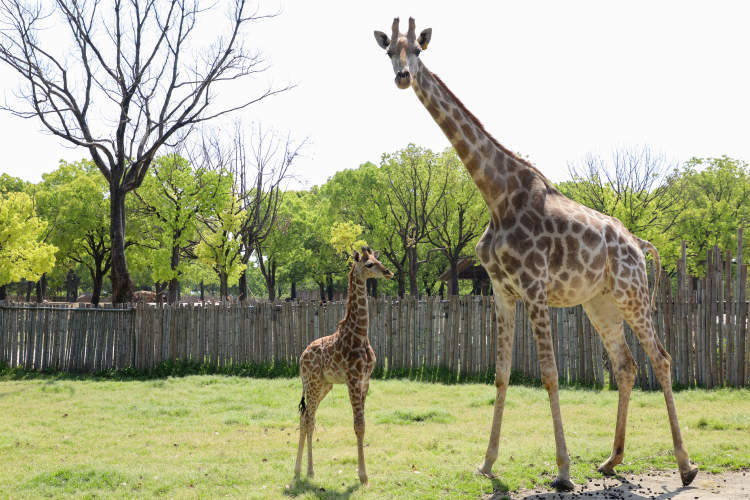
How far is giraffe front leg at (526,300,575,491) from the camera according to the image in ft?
15.6

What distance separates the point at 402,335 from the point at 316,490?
7.47m

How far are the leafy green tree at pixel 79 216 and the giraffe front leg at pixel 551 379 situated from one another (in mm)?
27959

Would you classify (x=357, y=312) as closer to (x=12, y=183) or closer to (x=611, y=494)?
(x=611, y=494)

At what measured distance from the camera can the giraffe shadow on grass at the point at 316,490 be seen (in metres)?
4.83

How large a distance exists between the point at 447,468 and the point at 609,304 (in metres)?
2.22

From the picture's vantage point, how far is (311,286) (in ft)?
201

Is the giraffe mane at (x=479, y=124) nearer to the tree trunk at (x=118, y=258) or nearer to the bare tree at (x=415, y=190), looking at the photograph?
the tree trunk at (x=118, y=258)

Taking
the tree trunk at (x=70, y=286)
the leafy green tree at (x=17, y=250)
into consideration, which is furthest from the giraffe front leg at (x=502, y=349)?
the tree trunk at (x=70, y=286)

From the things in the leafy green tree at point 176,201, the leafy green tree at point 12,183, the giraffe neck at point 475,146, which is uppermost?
the leafy green tree at point 12,183

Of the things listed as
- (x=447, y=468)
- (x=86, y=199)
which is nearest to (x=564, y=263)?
(x=447, y=468)

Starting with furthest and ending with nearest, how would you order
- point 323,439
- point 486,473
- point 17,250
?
point 17,250 < point 323,439 < point 486,473

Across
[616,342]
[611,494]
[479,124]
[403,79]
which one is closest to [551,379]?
[611,494]

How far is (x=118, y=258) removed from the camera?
16062mm

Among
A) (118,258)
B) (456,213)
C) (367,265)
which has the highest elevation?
(456,213)
